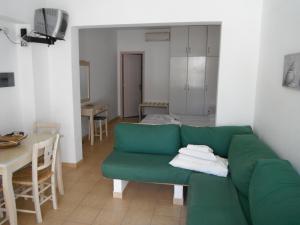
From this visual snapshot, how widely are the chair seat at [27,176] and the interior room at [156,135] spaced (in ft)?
0.05

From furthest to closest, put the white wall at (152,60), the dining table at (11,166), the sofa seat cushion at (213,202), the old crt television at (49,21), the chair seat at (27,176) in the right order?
the white wall at (152,60)
the old crt television at (49,21)
the chair seat at (27,176)
the dining table at (11,166)
the sofa seat cushion at (213,202)

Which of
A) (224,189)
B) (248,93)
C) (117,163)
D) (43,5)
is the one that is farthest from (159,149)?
(43,5)

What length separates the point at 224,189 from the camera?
231cm

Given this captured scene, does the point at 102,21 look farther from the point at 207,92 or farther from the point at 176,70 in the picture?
the point at 207,92

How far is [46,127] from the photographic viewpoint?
3.37 metres

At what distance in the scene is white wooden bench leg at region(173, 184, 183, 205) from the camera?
9.49 feet

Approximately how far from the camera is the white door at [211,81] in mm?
6160

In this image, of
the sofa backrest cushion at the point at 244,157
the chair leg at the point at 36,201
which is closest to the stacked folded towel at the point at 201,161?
the sofa backrest cushion at the point at 244,157

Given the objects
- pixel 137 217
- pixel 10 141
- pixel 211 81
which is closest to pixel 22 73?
pixel 10 141

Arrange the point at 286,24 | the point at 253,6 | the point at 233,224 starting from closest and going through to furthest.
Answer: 1. the point at 233,224
2. the point at 286,24
3. the point at 253,6

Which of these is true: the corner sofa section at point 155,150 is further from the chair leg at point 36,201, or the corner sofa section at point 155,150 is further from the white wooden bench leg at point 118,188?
the chair leg at point 36,201

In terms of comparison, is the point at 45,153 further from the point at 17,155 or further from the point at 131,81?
the point at 131,81

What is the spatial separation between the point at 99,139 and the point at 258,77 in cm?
368

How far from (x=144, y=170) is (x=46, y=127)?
1.55 m
